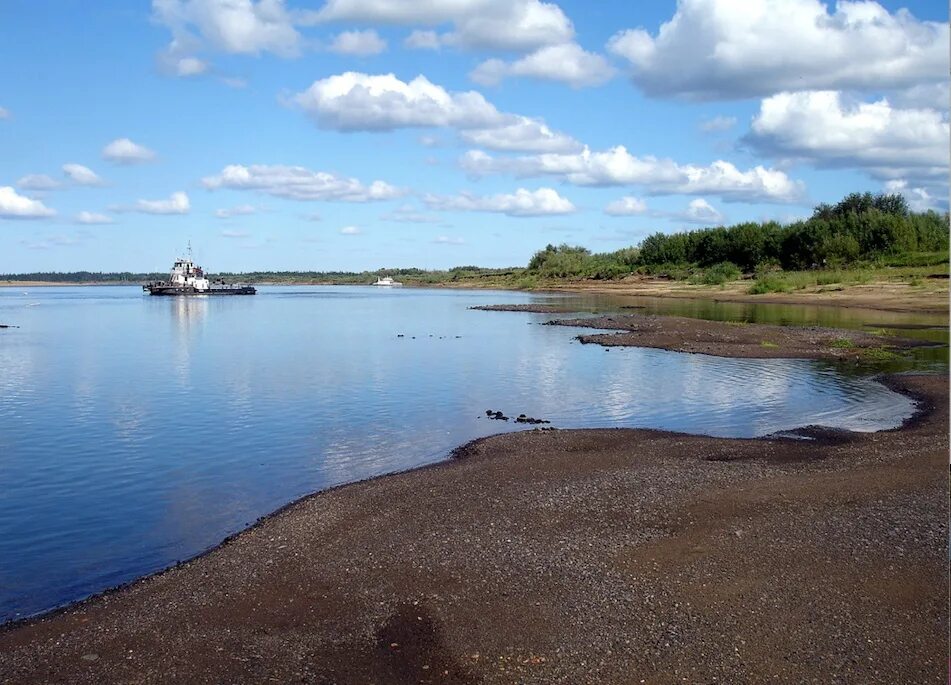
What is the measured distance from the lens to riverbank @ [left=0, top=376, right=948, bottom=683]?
349 inches

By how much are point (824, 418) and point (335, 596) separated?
60.5 feet

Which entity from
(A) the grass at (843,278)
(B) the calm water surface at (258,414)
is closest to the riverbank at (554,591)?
(B) the calm water surface at (258,414)

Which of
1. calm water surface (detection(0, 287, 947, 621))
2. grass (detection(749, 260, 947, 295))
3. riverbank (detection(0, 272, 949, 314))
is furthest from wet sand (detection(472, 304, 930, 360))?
grass (detection(749, 260, 947, 295))

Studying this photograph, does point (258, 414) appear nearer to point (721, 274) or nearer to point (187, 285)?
point (721, 274)

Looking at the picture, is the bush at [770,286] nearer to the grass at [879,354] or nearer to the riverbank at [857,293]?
the riverbank at [857,293]

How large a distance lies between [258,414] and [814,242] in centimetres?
9320

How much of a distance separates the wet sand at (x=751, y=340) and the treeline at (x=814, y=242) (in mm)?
38688

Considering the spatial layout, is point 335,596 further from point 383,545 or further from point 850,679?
point 850,679

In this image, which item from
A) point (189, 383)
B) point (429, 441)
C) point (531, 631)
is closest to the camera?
point (531, 631)

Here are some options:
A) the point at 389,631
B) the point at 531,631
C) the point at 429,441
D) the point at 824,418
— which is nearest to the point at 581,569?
the point at 531,631

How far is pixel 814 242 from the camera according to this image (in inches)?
4117

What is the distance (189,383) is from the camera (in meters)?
34.6

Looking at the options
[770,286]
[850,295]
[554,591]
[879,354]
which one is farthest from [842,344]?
[770,286]

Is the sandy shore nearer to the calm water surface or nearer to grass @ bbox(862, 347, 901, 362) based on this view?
the calm water surface
